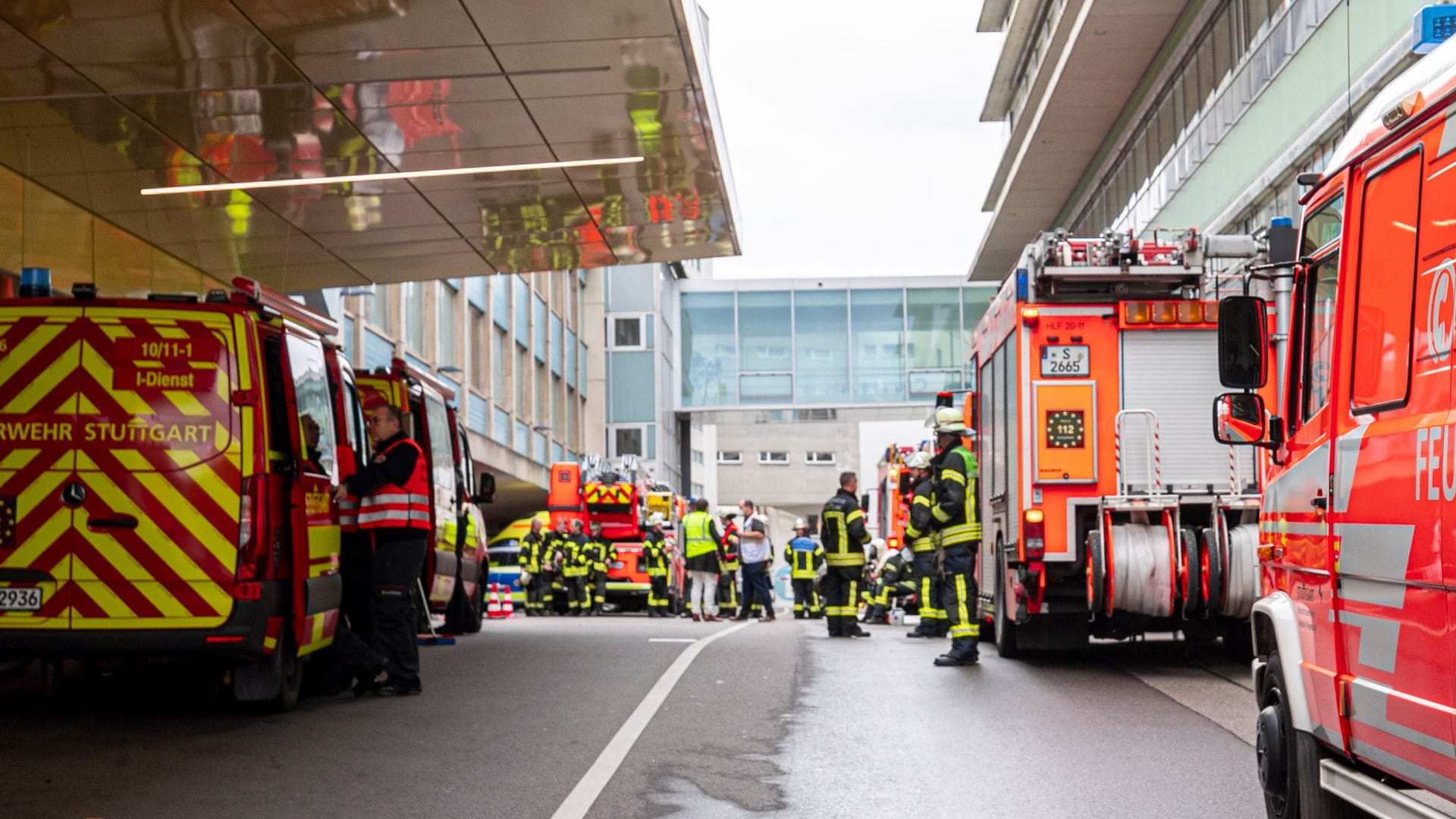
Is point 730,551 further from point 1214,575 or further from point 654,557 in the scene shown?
point 1214,575

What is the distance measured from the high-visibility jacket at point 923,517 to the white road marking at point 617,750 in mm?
2125

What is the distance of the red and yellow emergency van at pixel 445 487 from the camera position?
580 inches

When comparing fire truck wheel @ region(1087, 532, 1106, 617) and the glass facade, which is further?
the glass facade

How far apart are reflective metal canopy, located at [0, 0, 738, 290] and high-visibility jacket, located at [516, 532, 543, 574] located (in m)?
9.05

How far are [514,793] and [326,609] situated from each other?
3.17 meters

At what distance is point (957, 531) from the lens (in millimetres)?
13695

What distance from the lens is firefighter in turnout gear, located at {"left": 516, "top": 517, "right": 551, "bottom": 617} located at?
89.2 ft

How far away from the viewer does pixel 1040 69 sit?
106ft

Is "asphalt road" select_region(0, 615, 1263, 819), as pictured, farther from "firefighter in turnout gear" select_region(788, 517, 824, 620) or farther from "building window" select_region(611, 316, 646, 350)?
"building window" select_region(611, 316, 646, 350)

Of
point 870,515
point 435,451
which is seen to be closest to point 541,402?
point 870,515

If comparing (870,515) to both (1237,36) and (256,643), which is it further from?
(256,643)

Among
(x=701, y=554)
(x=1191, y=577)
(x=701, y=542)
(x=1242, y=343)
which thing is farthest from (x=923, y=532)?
(x=701, y=554)

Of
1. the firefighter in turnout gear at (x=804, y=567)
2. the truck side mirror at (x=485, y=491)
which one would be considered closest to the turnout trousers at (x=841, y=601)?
the firefighter in turnout gear at (x=804, y=567)

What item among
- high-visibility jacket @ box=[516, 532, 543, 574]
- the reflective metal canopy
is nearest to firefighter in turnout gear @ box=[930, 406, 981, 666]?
the reflective metal canopy
